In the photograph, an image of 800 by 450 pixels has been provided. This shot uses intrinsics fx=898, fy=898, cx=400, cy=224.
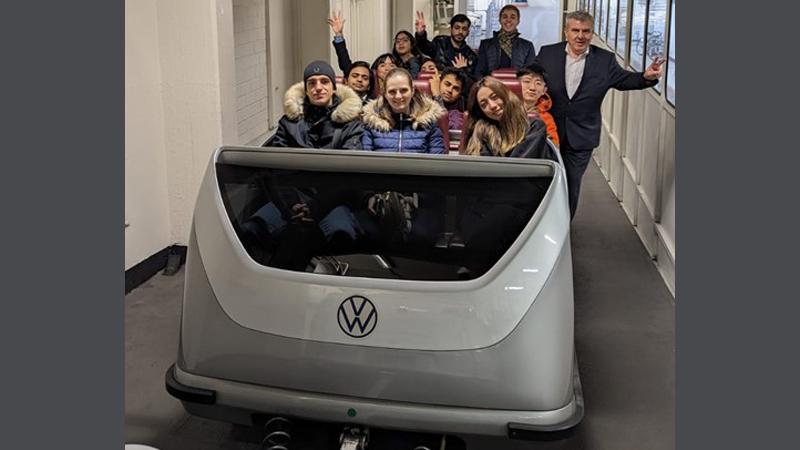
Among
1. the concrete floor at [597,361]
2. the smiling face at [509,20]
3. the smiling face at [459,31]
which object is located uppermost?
the smiling face at [509,20]

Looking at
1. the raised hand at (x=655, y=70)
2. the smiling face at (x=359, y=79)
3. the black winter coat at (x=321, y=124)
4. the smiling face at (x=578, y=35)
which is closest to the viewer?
the black winter coat at (x=321, y=124)

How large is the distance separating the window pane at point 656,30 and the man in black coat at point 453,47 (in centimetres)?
272

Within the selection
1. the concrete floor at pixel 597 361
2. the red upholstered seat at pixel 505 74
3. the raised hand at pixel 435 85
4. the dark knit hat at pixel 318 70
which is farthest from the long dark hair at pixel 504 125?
the red upholstered seat at pixel 505 74

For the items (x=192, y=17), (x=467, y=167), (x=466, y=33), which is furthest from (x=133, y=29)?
(x=466, y=33)

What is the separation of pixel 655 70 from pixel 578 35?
0.61 m

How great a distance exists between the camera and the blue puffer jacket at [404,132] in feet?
16.2

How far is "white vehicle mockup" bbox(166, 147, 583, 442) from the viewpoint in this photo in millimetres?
3154

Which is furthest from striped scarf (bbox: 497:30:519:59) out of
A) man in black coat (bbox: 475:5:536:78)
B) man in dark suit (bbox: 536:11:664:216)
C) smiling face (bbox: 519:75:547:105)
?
smiling face (bbox: 519:75:547:105)

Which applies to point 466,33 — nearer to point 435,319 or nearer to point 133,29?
point 133,29

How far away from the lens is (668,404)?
167 inches

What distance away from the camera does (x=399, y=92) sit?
192 inches

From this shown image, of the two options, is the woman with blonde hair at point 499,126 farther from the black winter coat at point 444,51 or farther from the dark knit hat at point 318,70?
the black winter coat at point 444,51

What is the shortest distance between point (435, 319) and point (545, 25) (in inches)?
514

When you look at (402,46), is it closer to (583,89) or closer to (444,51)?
(444,51)
